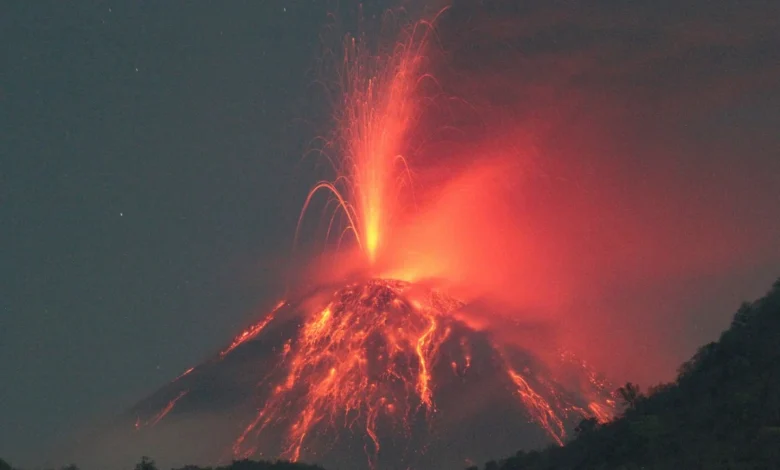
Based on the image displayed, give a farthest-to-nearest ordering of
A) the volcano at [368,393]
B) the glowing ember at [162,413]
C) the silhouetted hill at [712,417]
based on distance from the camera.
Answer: the glowing ember at [162,413] < the volcano at [368,393] < the silhouetted hill at [712,417]

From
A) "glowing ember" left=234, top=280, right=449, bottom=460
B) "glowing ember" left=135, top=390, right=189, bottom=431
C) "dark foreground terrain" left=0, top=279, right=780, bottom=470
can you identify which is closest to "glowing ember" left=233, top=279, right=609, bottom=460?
"glowing ember" left=234, top=280, right=449, bottom=460

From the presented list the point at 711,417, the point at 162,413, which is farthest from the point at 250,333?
the point at 711,417

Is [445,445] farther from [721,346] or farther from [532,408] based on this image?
[721,346]

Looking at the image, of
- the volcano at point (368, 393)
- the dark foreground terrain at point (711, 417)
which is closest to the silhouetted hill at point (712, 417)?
the dark foreground terrain at point (711, 417)

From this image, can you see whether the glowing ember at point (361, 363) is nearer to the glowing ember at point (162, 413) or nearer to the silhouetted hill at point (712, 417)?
the glowing ember at point (162, 413)

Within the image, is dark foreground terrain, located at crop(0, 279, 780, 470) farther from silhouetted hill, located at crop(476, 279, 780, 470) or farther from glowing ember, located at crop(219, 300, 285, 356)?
glowing ember, located at crop(219, 300, 285, 356)

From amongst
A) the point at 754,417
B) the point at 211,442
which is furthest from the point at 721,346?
the point at 211,442

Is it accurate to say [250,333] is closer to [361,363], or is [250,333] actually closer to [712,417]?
[361,363]
